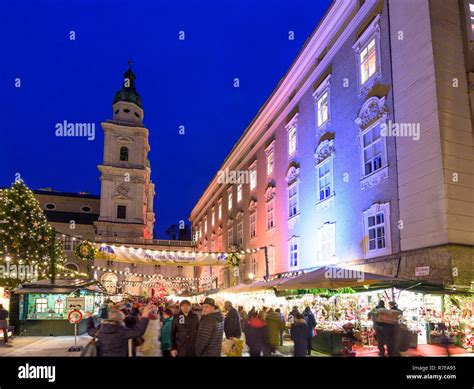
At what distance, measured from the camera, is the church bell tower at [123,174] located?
237 feet

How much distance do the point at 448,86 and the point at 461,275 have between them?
614cm

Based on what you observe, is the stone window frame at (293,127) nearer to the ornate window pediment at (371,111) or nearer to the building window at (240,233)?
the ornate window pediment at (371,111)

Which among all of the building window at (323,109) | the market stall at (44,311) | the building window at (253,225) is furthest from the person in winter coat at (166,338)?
the building window at (253,225)

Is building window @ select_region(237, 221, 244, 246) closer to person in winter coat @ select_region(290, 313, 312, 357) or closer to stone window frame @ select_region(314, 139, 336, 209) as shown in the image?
stone window frame @ select_region(314, 139, 336, 209)

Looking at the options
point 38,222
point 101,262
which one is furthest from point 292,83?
point 101,262

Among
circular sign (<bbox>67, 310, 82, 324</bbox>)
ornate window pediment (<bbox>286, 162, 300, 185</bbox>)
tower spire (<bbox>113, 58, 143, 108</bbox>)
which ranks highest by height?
tower spire (<bbox>113, 58, 143, 108</bbox>)

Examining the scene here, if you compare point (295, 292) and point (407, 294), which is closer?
point (407, 294)

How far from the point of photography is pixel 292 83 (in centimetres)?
2942

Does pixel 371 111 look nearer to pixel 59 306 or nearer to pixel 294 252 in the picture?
pixel 294 252

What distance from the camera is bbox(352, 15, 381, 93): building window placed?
19219 millimetres

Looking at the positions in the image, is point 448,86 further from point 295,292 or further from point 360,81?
point 295,292

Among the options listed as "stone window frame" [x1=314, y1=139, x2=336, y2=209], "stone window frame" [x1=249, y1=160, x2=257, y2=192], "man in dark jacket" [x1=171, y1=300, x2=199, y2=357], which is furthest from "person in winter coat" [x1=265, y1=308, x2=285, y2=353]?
"stone window frame" [x1=249, y1=160, x2=257, y2=192]

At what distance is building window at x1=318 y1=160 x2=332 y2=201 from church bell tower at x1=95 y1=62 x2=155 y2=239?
166 feet

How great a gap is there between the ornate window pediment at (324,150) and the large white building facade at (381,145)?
0.17 feet
